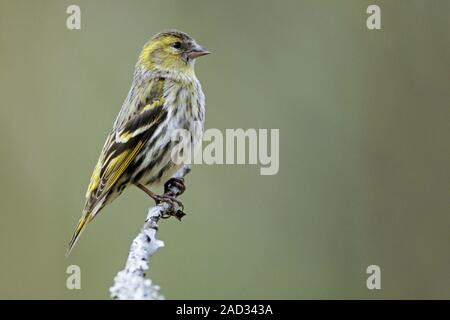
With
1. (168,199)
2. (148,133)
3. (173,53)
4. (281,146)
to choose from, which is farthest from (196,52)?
(281,146)

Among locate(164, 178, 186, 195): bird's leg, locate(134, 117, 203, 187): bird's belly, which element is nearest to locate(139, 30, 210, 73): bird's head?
locate(134, 117, 203, 187): bird's belly

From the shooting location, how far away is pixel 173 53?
6520 millimetres

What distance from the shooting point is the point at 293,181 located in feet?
26.4

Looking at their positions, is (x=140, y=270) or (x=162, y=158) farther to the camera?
(x=162, y=158)

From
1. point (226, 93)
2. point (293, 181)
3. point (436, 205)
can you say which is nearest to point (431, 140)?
point (436, 205)

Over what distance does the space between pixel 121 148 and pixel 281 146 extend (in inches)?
99.7

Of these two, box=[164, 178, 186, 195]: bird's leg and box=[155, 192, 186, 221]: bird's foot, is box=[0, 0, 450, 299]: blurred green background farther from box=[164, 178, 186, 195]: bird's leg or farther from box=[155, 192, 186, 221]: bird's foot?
box=[155, 192, 186, 221]: bird's foot

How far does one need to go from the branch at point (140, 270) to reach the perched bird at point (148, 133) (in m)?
0.86

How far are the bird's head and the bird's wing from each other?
1.32ft

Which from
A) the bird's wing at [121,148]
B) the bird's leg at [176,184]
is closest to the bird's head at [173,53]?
the bird's wing at [121,148]

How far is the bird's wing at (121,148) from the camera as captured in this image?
566 centimetres

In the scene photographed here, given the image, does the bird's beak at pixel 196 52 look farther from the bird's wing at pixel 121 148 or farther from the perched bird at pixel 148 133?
the bird's wing at pixel 121 148

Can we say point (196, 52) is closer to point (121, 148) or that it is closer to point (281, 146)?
point (121, 148)

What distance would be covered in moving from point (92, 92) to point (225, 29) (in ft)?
5.28
